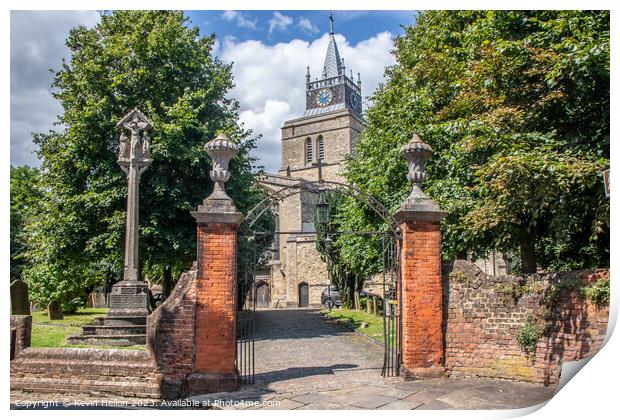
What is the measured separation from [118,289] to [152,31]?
27.1 ft

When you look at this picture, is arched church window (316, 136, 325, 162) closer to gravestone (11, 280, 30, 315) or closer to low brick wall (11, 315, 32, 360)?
gravestone (11, 280, 30, 315)

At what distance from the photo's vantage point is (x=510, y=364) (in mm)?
7984

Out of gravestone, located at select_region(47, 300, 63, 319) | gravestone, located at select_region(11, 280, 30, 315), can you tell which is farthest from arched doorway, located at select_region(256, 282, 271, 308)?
gravestone, located at select_region(11, 280, 30, 315)

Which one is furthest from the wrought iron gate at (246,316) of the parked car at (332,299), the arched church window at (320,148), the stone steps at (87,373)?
the arched church window at (320,148)

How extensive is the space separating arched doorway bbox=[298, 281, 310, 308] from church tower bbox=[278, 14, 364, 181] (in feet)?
48.0

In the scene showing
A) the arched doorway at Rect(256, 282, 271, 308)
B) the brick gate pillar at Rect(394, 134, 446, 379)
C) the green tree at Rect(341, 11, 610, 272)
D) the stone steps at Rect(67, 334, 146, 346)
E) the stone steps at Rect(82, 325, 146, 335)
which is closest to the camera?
the green tree at Rect(341, 11, 610, 272)

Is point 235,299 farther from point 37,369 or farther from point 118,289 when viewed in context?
point 118,289

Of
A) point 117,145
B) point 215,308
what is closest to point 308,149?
point 117,145

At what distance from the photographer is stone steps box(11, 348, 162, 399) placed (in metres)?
7.74

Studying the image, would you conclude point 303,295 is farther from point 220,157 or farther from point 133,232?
point 220,157

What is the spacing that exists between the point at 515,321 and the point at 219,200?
5.11 metres

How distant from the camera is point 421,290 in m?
8.38

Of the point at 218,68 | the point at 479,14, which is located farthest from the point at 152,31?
the point at 479,14

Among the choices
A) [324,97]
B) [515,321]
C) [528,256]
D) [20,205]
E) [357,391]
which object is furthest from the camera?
[324,97]
